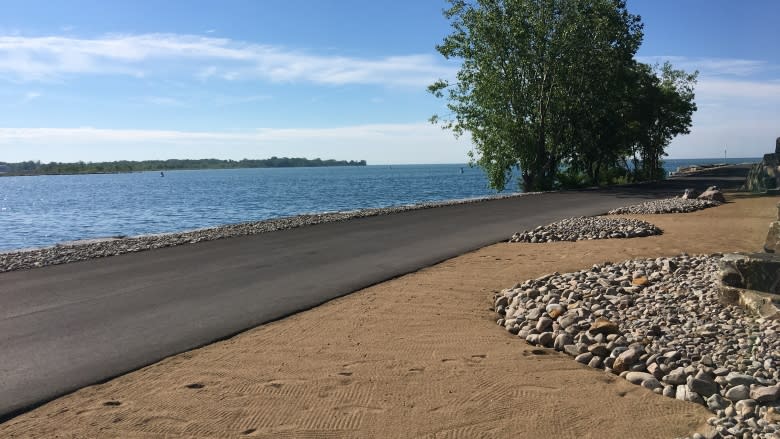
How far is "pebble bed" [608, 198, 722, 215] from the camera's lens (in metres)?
20.9

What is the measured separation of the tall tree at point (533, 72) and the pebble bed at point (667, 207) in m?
14.3

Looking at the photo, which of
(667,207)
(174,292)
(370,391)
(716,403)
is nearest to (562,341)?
(716,403)

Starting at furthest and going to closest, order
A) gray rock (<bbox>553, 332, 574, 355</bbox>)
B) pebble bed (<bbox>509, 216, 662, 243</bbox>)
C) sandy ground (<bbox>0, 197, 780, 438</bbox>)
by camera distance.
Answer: pebble bed (<bbox>509, 216, 662, 243</bbox>), gray rock (<bbox>553, 332, 574, 355</bbox>), sandy ground (<bbox>0, 197, 780, 438</bbox>)

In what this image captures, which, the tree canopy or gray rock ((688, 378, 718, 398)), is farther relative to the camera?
the tree canopy

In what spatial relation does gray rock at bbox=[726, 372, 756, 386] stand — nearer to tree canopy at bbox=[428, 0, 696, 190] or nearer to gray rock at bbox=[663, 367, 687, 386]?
gray rock at bbox=[663, 367, 687, 386]

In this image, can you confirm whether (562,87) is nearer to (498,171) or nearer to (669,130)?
(498,171)

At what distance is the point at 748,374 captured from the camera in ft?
17.1

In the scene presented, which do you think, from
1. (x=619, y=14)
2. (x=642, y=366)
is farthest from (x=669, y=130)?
(x=642, y=366)

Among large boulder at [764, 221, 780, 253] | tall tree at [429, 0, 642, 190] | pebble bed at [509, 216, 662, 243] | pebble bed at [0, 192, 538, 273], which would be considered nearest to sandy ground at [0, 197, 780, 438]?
large boulder at [764, 221, 780, 253]

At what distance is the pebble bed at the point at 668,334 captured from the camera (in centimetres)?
491

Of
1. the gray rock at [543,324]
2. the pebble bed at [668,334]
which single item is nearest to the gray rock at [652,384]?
the pebble bed at [668,334]

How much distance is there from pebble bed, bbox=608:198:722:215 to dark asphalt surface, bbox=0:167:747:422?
5.58 m

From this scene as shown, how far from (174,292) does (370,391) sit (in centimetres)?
545

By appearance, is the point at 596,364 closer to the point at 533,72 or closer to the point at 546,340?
the point at 546,340
